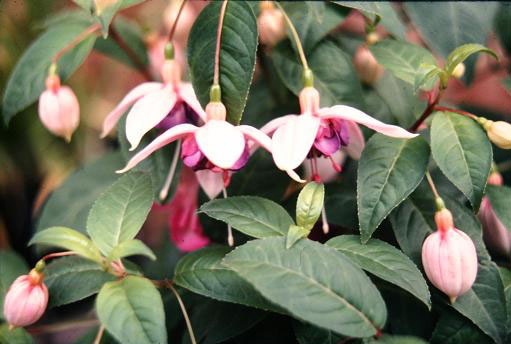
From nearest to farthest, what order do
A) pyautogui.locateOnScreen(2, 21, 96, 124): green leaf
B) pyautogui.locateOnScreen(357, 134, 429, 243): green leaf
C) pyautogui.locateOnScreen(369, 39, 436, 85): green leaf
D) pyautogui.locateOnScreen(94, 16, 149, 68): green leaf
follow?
pyautogui.locateOnScreen(357, 134, 429, 243): green leaf
pyautogui.locateOnScreen(369, 39, 436, 85): green leaf
pyautogui.locateOnScreen(2, 21, 96, 124): green leaf
pyautogui.locateOnScreen(94, 16, 149, 68): green leaf

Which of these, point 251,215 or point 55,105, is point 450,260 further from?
point 55,105

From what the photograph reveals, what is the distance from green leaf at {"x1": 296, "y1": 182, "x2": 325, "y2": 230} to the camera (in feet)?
2.00

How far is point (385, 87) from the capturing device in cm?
89

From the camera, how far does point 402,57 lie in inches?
29.5

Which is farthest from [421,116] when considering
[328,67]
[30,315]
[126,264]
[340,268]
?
[30,315]

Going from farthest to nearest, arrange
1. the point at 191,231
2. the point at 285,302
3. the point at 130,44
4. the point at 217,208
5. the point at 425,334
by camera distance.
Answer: the point at 130,44, the point at 191,231, the point at 425,334, the point at 217,208, the point at 285,302

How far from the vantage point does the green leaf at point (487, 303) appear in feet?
2.05

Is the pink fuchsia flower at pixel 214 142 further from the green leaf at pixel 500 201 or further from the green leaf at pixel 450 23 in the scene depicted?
the green leaf at pixel 450 23

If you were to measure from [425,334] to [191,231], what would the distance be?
0.33 metres

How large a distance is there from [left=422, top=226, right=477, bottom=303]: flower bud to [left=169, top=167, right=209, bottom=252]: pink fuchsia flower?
12.7 inches

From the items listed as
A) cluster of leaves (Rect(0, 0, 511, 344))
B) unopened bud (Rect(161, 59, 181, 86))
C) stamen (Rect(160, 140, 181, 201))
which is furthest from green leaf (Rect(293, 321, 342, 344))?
unopened bud (Rect(161, 59, 181, 86))

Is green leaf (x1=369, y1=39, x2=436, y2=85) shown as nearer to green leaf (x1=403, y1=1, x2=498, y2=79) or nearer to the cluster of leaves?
the cluster of leaves

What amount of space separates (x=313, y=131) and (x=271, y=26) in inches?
10.1

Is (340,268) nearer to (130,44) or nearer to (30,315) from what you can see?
(30,315)
